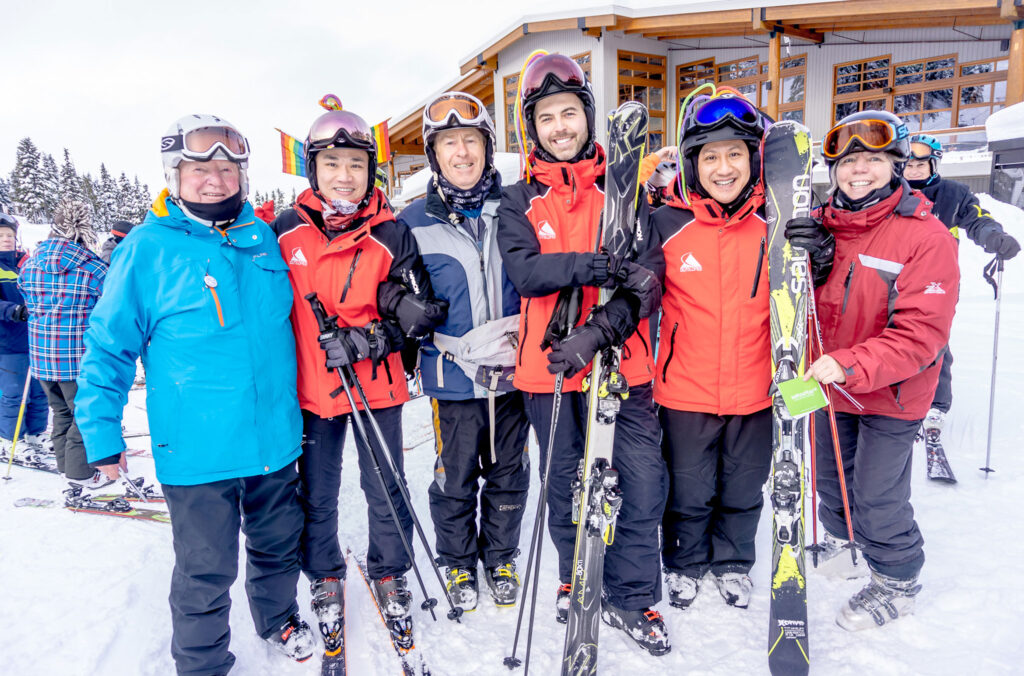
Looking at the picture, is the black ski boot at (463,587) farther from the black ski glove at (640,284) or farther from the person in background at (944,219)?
the person in background at (944,219)

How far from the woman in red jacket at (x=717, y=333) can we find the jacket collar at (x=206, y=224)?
1.71 m

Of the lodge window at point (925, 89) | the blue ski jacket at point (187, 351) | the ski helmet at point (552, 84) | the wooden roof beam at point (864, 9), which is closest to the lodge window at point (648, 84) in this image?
the wooden roof beam at point (864, 9)

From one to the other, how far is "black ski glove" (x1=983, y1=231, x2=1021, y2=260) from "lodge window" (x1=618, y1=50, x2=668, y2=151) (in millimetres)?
10868

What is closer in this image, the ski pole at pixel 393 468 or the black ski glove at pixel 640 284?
the black ski glove at pixel 640 284

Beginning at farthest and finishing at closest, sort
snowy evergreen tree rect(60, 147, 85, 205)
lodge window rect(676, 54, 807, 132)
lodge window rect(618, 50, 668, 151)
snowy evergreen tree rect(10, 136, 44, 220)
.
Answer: snowy evergreen tree rect(60, 147, 85, 205) → snowy evergreen tree rect(10, 136, 44, 220) → lodge window rect(676, 54, 807, 132) → lodge window rect(618, 50, 668, 151)

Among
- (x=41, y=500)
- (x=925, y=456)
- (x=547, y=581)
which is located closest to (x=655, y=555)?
(x=547, y=581)

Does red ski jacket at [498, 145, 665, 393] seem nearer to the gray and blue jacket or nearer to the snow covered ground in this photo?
the gray and blue jacket

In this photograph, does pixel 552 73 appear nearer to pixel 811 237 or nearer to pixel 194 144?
pixel 811 237

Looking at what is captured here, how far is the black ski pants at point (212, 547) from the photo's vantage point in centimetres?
200

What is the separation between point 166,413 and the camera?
1.96 metres

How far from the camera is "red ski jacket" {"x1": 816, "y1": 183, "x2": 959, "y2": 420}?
6.90 feet

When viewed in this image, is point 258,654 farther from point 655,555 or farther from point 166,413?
point 655,555

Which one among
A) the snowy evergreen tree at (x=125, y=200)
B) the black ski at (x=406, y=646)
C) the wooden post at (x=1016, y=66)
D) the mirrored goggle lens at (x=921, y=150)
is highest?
the snowy evergreen tree at (x=125, y=200)

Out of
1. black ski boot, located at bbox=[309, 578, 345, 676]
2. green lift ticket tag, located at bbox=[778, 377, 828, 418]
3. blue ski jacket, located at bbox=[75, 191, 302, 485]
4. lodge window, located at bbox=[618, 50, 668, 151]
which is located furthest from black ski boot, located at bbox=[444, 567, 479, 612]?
lodge window, located at bbox=[618, 50, 668, 151]
